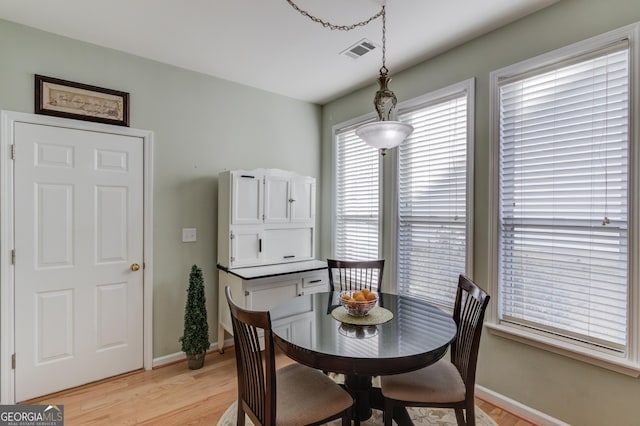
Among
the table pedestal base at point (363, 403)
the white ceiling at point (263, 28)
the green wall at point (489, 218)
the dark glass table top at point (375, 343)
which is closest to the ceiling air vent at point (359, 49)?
the white ceiling at point (263, 28)

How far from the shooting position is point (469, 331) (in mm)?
1784

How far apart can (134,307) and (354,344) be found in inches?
86.2

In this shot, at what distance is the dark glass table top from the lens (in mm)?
1427

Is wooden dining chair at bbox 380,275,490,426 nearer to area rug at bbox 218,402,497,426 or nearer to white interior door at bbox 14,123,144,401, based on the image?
area rug at bbox 218,402,497,426

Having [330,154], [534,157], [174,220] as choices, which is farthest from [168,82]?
[534,157]

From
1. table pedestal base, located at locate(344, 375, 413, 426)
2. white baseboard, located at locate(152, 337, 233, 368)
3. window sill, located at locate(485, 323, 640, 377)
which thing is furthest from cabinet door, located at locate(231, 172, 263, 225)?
window sill, located at locate(485, 323, 640, 377)

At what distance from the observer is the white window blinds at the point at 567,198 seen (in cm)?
182

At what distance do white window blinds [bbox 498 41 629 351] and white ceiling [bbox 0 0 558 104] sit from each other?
1.99 feet

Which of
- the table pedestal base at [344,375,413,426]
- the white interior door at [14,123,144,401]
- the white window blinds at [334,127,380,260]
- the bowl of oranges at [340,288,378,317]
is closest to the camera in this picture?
the bowl of oranges at [340,288,378,317]

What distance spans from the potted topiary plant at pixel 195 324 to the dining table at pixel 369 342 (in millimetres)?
1125

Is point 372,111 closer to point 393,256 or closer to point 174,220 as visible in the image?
point 393,256

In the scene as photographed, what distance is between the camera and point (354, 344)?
61.0 inches

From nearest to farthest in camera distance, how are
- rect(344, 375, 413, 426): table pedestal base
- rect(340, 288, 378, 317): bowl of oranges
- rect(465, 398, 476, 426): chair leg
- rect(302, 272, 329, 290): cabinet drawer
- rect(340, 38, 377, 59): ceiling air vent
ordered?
rect(465, 398, 476, 426): chair leg < rect(340, 288, 378, 317): bowl of oranges < rect(344, 375, 413, 426): table pedestal base < rect(340, 38, 377, 59): ceiling air vent < rect(302, 272, 329, 290): cabinet drawer

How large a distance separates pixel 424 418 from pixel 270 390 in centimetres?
138
